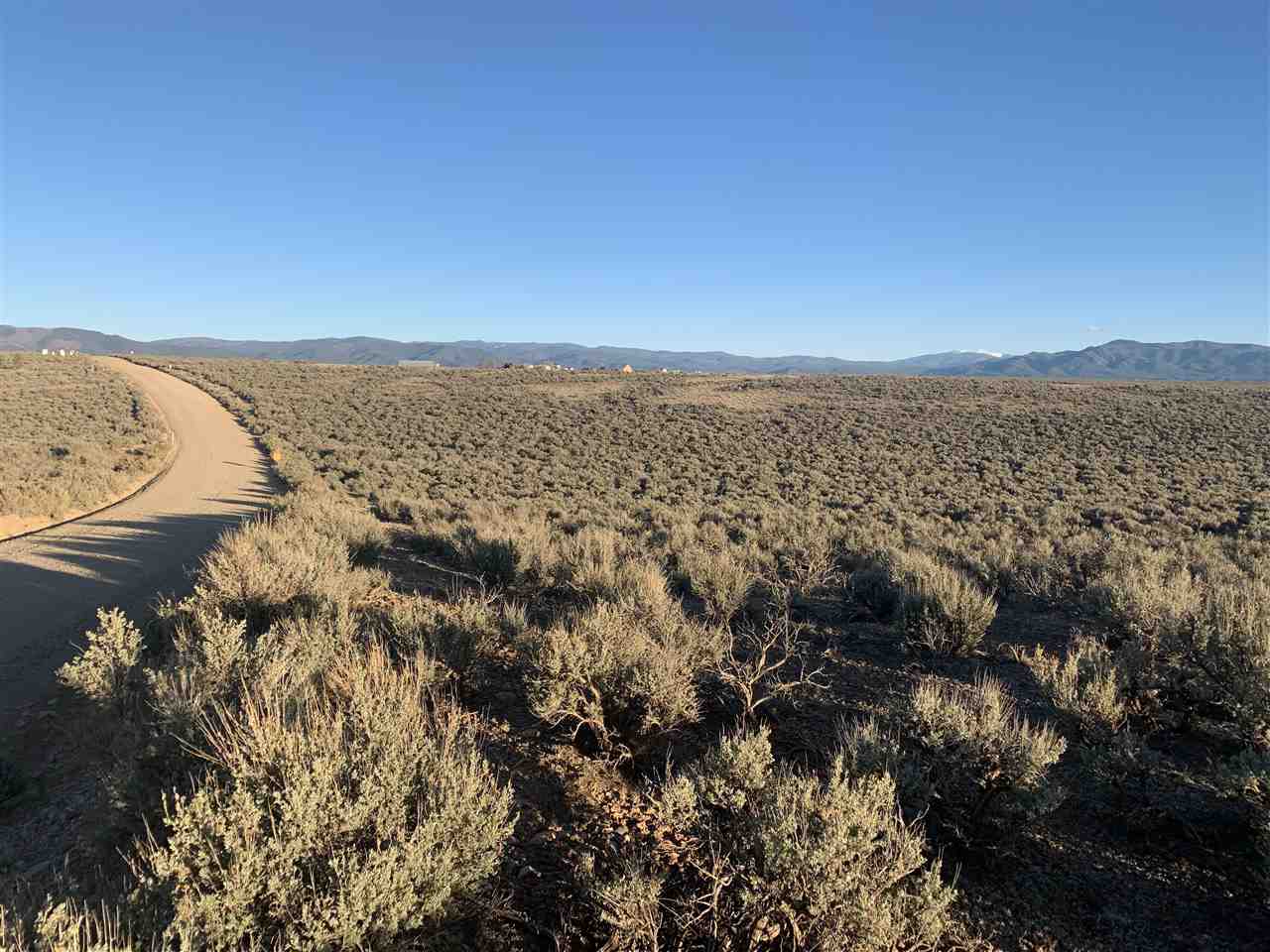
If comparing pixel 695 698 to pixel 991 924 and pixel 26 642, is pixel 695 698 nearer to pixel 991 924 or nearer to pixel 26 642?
pixel 991 924

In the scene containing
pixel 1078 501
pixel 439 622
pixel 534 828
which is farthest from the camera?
pixel 1078 501

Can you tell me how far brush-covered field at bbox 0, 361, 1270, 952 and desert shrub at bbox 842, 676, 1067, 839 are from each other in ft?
0.07

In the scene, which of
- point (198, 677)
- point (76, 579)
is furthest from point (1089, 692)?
point (76, 579)

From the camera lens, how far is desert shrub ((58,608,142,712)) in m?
4.84

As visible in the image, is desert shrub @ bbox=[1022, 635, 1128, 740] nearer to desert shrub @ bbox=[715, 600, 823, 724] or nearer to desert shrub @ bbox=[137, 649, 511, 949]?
desert shrub @ bbox=[715, 600, 823, 724]

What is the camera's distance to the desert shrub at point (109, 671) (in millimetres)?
4844

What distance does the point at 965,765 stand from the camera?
3.80 m

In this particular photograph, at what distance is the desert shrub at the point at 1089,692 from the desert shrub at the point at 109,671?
709 cm

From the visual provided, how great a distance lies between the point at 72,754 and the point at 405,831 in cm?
393

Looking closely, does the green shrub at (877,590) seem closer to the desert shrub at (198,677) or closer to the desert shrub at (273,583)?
the desert shrub at (273,583)

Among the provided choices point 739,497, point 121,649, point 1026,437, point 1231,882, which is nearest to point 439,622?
point 121,649

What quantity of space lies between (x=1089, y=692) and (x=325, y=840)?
491cm

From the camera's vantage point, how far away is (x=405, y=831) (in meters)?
2.79

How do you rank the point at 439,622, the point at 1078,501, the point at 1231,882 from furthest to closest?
1. the point at 1078,501
2. the point at 439,622
3. the point at 1231,882
